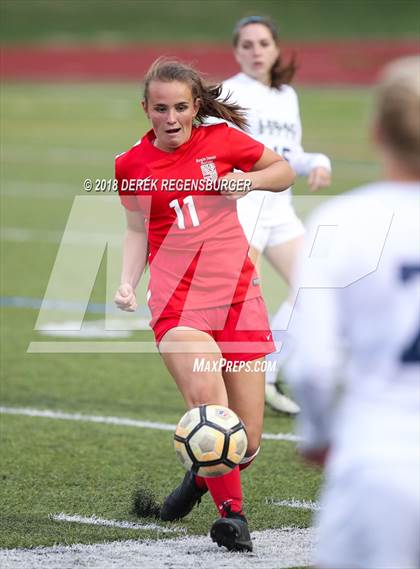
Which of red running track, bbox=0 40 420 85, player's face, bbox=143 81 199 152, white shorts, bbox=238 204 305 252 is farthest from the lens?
red running track, bbox=0 40 420 85

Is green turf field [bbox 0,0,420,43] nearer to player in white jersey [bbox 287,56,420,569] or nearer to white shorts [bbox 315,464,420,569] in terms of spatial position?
player in white jersey [bbox 287,56,420,569]

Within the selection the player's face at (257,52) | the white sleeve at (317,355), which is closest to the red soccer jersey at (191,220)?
the white sleeve at (317,355)

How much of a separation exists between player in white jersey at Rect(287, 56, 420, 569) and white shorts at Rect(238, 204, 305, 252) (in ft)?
15.3

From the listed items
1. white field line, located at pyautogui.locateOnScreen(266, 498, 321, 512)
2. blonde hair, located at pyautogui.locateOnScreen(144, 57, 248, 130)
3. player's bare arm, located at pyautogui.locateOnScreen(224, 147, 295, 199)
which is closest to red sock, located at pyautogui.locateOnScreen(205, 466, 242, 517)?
white field line, located at pyautogui.locateOnScreen(266, 498, 321, 512)

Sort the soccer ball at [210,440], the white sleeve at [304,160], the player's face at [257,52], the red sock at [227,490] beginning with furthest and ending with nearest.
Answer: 1. the player's face at [257,52]
2. the white sleeve at [304,160]
3. the red sock at [227,490]
4. the soccer ball at [210,440]

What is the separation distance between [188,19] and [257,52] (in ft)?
150

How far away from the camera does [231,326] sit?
5262mm

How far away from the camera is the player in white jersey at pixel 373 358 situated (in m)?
2.84

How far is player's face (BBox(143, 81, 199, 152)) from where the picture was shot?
17.3ft

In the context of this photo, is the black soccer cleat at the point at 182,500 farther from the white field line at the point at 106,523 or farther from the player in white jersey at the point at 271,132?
the player in white jersey at the point at 271,132

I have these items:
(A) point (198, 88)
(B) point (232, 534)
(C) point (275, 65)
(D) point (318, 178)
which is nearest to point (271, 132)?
(C) point (275, 65)

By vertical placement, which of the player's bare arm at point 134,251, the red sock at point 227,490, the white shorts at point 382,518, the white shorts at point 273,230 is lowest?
the red sock at point 227,490

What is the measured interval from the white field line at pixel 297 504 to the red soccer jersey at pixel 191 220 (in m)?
1.02

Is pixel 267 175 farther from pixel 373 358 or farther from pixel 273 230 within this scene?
pixel 373 358
